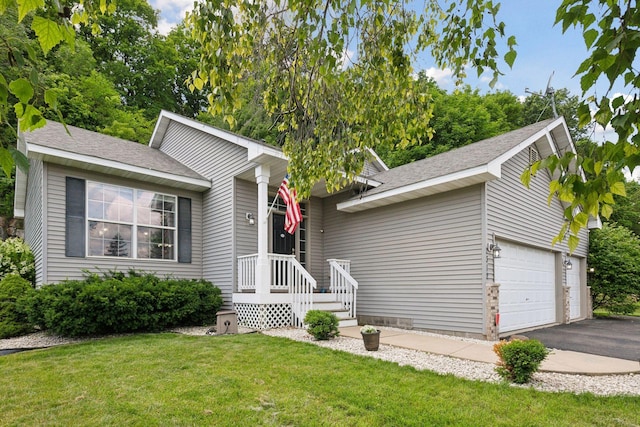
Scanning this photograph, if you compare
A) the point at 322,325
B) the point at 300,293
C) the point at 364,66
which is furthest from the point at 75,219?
the point at 364,66

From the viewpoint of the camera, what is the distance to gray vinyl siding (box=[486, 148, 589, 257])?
8.31m

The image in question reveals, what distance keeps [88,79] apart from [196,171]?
10662mm

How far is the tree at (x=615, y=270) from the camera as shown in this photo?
12.7m

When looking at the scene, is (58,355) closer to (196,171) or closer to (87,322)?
(87,322)

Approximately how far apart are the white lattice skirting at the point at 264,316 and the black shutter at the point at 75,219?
144 inches

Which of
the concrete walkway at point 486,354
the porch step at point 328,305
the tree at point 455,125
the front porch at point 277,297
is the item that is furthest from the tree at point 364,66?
the tree at point 455,125

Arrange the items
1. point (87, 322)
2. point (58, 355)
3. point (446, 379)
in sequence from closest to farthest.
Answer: point (446, 379)
point (58, 355)
point (87, 322)

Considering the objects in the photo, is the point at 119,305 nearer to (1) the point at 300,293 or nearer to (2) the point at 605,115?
(1) the point at 300,293

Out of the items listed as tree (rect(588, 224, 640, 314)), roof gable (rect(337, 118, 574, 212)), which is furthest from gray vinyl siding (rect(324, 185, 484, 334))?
tree (rect(588, 224, 640, 314))

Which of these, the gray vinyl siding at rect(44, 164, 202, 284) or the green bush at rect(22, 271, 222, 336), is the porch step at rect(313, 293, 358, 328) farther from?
the gray vinyl siding at rect(44, 164, 202, 284)

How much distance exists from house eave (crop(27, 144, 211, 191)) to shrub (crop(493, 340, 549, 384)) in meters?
7.87

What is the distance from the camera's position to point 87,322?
7.07 metres

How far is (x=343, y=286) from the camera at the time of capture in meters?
9.82

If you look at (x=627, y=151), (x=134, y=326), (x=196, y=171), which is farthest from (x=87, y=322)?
(x=627, y=151)
